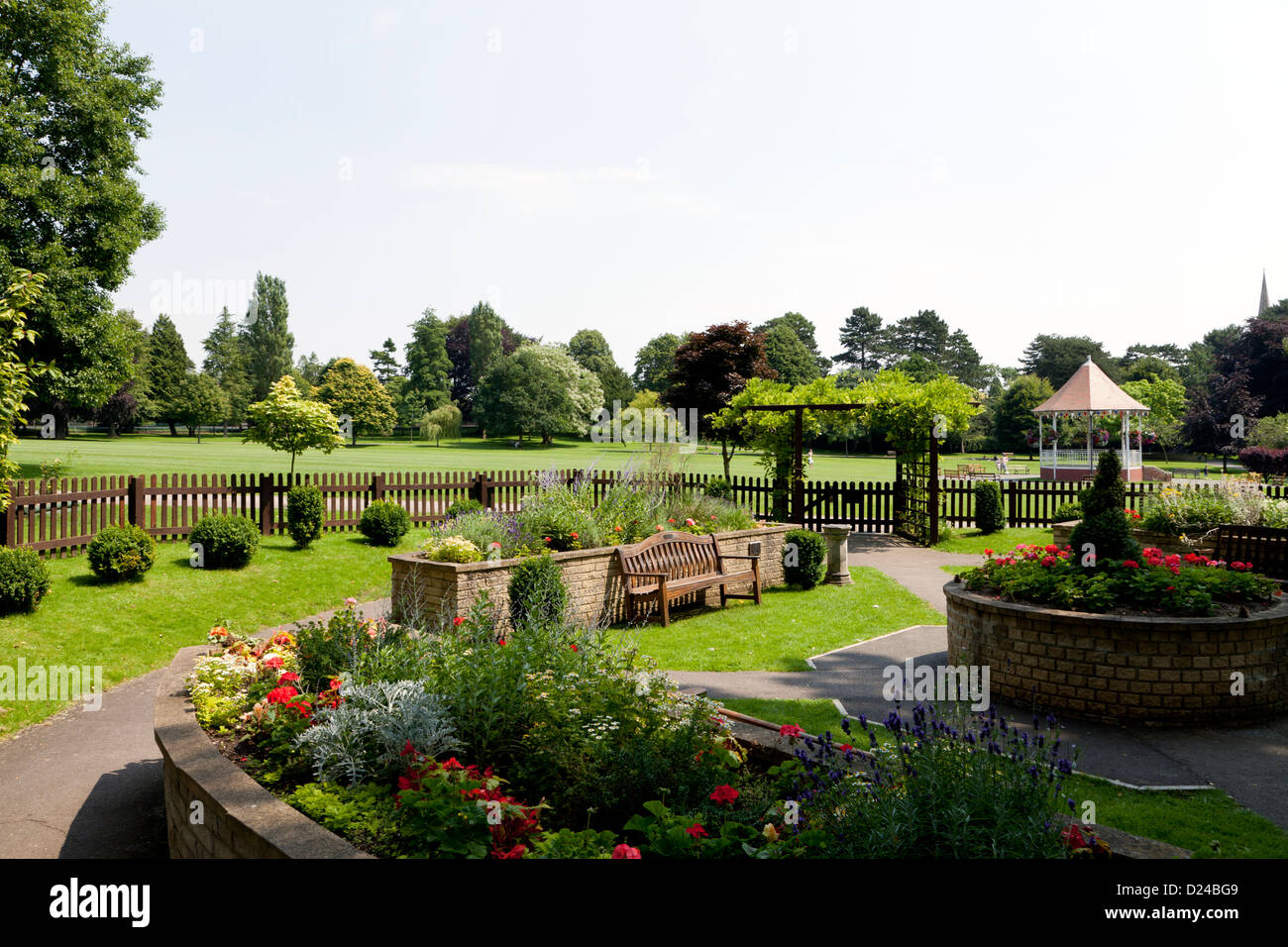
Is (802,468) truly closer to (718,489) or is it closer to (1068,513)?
(718,489)

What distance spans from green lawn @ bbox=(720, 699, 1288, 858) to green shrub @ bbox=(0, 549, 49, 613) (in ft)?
33.9

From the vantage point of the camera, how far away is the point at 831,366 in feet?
294

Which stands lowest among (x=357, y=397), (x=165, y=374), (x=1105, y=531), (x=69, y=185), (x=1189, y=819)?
(x=1189, y=819)

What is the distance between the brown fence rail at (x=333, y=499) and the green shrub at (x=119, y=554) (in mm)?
1721

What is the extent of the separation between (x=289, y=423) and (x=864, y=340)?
8033 centimetres

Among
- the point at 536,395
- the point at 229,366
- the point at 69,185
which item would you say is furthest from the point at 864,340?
the point at 69,185

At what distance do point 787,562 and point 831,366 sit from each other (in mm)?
80507

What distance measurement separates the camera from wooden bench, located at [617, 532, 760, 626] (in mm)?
10258

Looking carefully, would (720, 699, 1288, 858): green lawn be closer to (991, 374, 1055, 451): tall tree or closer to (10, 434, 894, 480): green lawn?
(10, 434, 894, 480): green lawn

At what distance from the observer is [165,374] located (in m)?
57.1

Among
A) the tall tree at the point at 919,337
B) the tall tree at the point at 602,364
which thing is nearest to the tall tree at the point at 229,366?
the tall tree at the point at 602,364

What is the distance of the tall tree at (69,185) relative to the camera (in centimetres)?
1891
